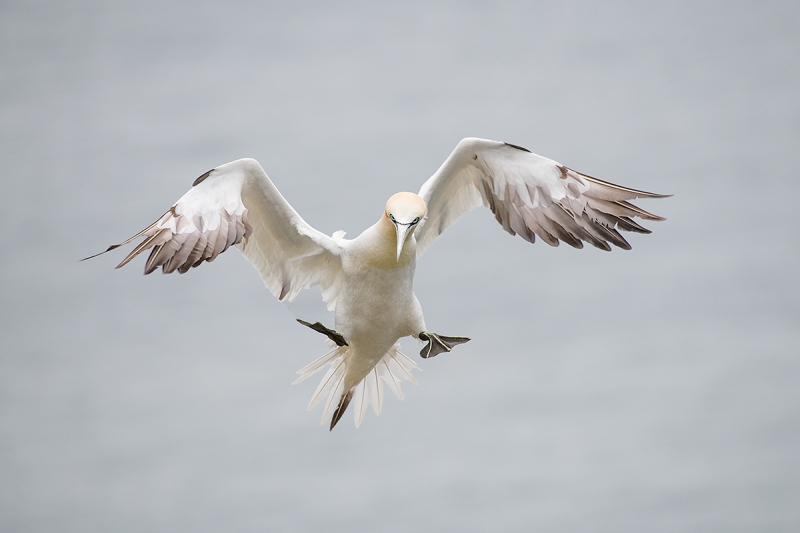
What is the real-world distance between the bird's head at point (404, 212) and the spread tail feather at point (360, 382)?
197 centimetres

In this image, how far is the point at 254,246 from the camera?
9.41m

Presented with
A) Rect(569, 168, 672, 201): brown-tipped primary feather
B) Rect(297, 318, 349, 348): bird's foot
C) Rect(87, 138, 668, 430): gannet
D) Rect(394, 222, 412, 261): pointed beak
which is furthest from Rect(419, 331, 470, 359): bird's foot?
Rect(569, 168, 672, 201): brown-tipped primary feather

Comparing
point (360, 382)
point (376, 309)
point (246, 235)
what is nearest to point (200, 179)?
point (246, 235)

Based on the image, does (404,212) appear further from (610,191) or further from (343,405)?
(343,405)

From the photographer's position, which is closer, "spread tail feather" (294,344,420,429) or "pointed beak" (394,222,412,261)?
"pointed beak" (394,222,412,261)

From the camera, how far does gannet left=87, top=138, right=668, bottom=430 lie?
27.1 ft

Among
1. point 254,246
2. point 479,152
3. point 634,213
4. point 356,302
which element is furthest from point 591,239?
point 254,246

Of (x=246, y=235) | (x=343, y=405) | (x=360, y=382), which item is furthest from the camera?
(x=360, y=382)

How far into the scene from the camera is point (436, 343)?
9.17m

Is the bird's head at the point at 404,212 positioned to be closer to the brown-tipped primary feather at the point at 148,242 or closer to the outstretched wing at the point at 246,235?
the outstretched wing at the point at 246,235

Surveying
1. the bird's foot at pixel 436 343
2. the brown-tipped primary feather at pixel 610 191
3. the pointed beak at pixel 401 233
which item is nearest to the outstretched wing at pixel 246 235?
the bird's foot at pixel 436 343

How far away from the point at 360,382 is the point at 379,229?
2303mm

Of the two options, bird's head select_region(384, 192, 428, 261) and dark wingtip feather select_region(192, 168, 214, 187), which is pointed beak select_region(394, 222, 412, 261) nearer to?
bird's head select_region(384, 192, 428, 261)

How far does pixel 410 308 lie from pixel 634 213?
1990 millimetres
